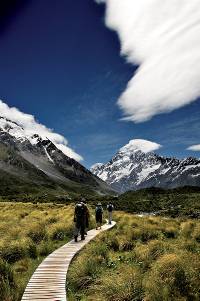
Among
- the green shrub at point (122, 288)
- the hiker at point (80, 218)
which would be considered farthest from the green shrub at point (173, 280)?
the hiker at point (80, 218)

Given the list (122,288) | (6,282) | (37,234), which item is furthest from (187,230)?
(6,282)

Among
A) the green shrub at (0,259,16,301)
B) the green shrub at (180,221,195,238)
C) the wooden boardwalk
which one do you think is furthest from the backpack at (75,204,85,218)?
the green shrub at (0,259,16,301)

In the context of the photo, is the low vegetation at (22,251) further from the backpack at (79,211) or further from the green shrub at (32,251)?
the backpack at (79,211)

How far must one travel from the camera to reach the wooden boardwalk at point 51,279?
1470cm

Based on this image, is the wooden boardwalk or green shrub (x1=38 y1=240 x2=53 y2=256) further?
green shrub (x1=38 y1=240 x2=53 y2=256)

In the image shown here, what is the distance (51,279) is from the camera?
17.0 m

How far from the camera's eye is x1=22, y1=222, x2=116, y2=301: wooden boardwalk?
14703mm

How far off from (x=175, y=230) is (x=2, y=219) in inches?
736

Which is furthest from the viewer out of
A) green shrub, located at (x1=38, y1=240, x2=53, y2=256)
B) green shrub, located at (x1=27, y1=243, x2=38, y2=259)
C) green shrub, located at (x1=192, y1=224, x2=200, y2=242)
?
green shrub, located at (x1=192, y1=224, x2=200, y2=242)

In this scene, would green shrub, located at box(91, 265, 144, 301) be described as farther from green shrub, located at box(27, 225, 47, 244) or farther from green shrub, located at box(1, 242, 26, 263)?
green shrub, located at box(27, 225, 47, 244)

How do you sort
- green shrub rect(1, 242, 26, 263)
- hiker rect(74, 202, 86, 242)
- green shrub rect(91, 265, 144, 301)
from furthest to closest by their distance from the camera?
1. hiker rect(74, 202, 86, 242)
2. green shrub rect(1, 242, 26, 263)
3. green shrub rect(91, 265, 144, 301)

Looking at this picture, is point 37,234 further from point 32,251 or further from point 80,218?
point 32,251

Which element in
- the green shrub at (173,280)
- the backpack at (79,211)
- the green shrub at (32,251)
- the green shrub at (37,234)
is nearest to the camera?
the green shrub at (173,280)

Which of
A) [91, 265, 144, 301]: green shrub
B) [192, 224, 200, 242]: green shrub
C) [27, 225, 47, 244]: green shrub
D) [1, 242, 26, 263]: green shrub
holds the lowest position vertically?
[91, 265, 144, 301]: green shrub
